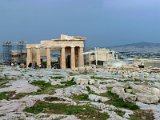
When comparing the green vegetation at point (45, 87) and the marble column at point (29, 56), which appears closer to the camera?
the green vegetation at point (45, 87)

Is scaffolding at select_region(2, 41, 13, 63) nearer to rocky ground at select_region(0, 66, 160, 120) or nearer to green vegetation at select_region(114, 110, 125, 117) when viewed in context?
rocky ground at select_region(0, 66, 160, 120)

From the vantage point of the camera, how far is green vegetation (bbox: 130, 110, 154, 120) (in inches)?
1080

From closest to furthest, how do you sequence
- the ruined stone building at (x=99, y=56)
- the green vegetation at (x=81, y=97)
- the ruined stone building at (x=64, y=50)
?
the green vegetation at (x=81, y=97) → the ruined stone building at (x=64, y=50) → the ruined stone building at (x=99, y=56)

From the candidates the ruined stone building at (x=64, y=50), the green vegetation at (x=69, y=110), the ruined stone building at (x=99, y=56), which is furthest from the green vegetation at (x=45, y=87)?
the ruined stone building at (x=99, y=56)

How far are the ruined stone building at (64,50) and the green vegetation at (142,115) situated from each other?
46457 mm

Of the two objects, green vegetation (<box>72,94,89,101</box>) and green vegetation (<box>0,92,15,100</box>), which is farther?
green vegetation (<box>0,92,15,100</box>)

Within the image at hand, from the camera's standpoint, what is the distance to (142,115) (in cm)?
2825

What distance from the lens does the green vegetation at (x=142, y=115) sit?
27438mm

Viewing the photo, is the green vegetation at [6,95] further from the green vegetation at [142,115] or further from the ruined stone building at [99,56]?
the ruined stone building at [99,56]

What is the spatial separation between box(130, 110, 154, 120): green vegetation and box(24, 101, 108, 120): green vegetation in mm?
2177

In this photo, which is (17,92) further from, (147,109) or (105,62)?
(105,62)

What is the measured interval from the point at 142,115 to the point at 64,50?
157ft

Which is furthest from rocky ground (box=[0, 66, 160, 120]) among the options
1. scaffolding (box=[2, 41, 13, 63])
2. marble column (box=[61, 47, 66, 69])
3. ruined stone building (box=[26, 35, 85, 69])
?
scaffolding (box=[2, 41, 13, 63])

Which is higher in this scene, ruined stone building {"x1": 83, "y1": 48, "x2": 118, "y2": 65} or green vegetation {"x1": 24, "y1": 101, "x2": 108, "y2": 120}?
ruined stone building {"x1": 83, "y1": 48, "x2": 118, "y2": 65}
